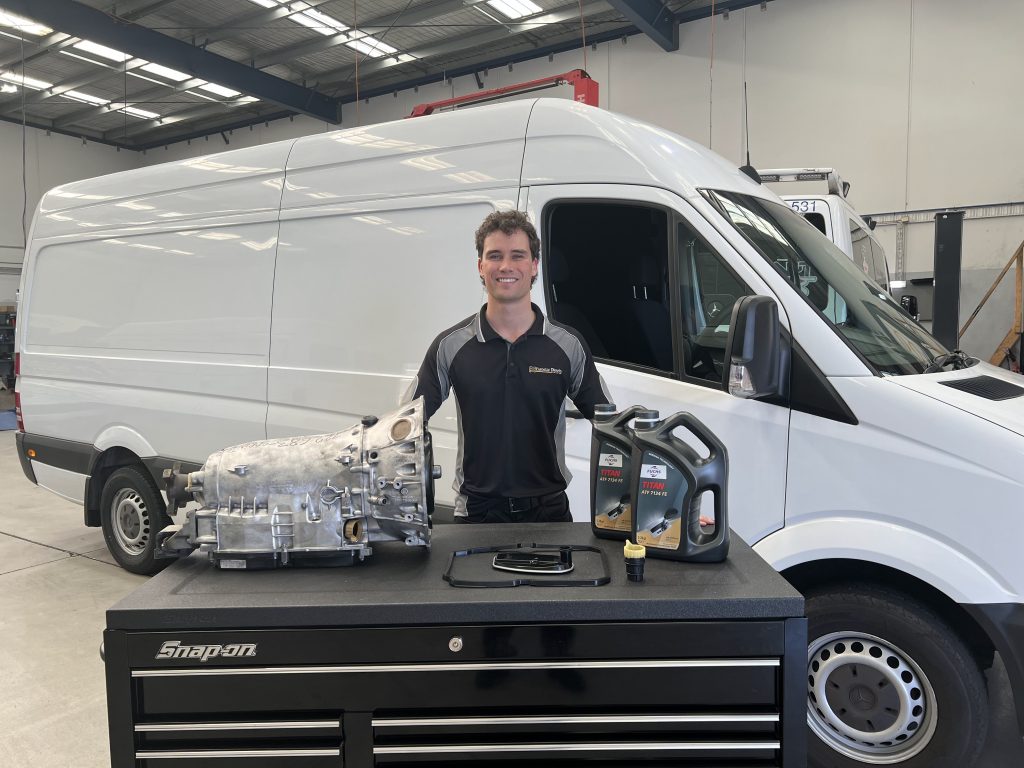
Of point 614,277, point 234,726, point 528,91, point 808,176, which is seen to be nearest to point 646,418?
point 234,726

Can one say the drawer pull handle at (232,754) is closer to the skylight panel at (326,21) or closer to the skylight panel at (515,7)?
the skylight panel at (515,7)

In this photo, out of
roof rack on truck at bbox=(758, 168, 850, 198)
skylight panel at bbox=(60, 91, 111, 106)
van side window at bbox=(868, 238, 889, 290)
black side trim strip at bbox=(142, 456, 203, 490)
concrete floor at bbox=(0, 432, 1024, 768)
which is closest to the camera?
concrete floor at bbox=(0, 432, 1024, 768)

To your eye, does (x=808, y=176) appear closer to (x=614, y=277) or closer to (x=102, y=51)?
(x=614, y=277)

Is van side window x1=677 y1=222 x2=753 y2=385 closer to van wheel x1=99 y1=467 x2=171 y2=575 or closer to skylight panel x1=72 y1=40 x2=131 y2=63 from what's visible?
van wheel x1=99 y1=467 x2=171 y2=575

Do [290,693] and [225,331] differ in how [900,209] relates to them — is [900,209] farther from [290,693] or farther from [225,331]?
[290,693]

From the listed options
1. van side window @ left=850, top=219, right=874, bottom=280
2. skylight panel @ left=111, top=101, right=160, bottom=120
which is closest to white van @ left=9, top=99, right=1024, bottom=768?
van side window @ left=850, top=219, right=874, bottom=280

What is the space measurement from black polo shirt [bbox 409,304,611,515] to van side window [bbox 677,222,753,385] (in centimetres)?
50

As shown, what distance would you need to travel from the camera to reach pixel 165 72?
37.3ft

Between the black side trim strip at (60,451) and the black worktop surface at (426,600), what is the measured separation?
3.40 meters

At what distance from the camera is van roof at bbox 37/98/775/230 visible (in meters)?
2.57

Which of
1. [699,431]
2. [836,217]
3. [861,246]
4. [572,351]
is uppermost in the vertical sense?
[836,217]

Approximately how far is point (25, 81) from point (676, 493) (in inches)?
561

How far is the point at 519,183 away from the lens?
276cm

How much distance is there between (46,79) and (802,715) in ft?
47.5
